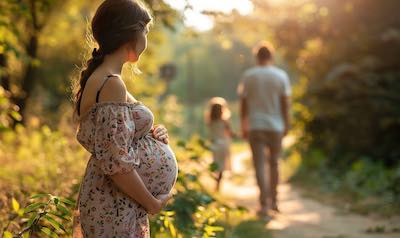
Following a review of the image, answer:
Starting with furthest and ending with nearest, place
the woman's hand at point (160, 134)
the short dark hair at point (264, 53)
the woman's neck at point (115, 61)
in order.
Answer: the short dark hair at point (264, 53)
the woman's hand at point (160, 134)
the woman's neck at point (115, 61)

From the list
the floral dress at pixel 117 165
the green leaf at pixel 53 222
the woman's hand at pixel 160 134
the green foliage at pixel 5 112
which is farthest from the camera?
the green foliage at pixel 5 112

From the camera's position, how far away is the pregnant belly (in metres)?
3.05

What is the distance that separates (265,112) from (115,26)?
6078 millimetres

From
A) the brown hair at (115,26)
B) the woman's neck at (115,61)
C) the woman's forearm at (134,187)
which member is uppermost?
the brown hair at (115,26)

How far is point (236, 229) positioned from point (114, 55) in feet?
15.1

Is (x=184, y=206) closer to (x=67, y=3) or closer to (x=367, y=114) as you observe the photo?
(x=367, y=114)

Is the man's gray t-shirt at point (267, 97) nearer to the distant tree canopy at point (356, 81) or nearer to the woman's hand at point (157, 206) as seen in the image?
the distant tree canopy at point (356, 81)

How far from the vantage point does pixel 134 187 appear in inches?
116

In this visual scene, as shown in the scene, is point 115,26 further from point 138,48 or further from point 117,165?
point 117,165

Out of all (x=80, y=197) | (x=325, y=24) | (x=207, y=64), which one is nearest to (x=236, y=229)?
(x=80, y=197)

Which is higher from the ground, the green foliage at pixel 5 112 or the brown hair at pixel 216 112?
the brown hair at pixel 216 112

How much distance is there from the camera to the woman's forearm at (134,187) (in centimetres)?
291

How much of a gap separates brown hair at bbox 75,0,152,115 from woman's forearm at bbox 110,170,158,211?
464mm

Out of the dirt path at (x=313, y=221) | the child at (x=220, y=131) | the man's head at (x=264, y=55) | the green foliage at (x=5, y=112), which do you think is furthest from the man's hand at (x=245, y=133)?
the green foliage at (x=5, y=112)
